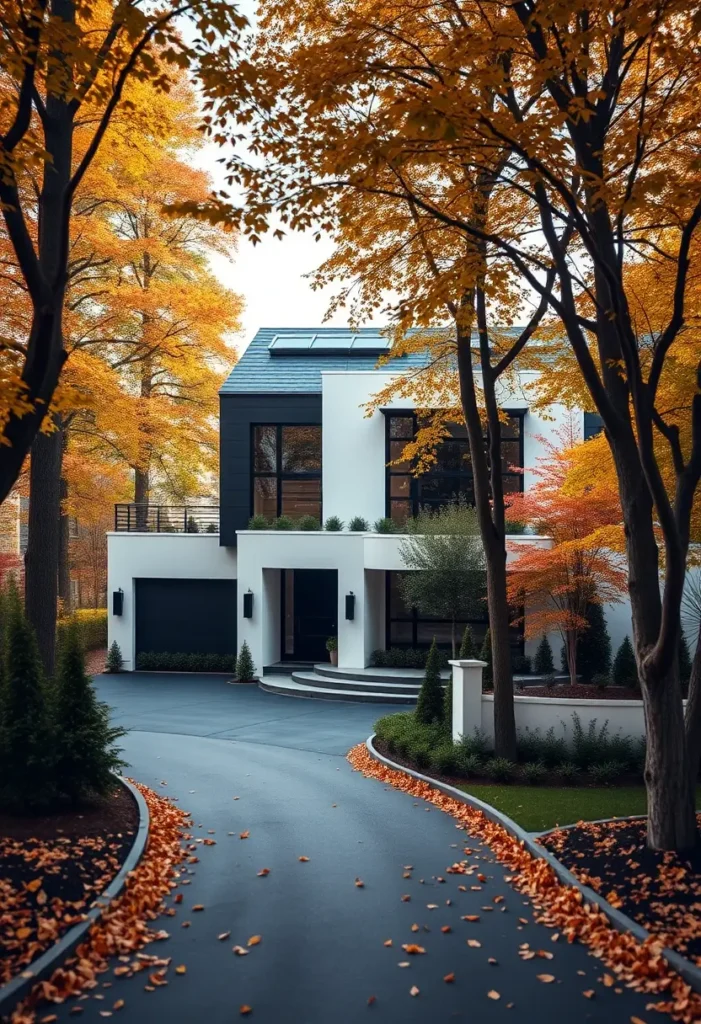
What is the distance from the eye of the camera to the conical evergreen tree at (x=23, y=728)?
8617 millimetres

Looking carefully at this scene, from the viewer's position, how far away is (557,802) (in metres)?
10.2

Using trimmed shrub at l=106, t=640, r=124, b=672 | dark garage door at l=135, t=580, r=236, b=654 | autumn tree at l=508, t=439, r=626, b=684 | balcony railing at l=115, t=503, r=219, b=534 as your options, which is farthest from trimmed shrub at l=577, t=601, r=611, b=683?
trimmed shrub at l=106, t=640, r=124, b=672

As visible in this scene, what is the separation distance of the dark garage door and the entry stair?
2757 mm

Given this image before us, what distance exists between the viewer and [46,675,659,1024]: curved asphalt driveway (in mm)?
5457

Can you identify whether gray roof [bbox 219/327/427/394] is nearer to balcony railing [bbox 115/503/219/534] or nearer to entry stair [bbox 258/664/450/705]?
balcony railing [bbox 115/503/219/534]

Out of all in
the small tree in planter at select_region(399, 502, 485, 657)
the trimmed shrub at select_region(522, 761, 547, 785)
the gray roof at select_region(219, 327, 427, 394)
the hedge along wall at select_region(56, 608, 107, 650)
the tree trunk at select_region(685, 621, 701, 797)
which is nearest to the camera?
the tree trunk at select_region(685, 621, 701, 797)

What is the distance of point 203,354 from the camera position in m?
25.7

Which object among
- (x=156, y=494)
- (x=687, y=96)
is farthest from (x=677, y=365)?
(x=156, y=494)

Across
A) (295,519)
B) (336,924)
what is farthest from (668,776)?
(295,519)

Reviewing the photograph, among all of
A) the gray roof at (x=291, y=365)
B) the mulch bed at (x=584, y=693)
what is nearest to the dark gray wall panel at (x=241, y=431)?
the gray roof at (x=291, y=365)

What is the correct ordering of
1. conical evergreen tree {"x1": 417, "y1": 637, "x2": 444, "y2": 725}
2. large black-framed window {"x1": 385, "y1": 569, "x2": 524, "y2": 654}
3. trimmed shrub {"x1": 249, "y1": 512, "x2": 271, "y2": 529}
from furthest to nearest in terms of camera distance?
trimmed shrub {"x1": 249, "y1": 512, "x2": 271, "y2": 529}, large black-framed window {"x1": 385, "y1": 569, "x2": 524, "y2": 654}, conical evergreen tree {"x1": 417, "y1": 637, "x2": 444, "y2": 725}

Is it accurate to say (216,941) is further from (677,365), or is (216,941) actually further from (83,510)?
(83,510)

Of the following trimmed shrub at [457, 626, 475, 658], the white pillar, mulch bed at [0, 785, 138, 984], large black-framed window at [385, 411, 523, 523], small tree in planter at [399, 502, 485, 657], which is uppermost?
large black-framed window at [385, 411, 523, 523]

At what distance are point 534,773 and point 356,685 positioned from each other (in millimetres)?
9598
